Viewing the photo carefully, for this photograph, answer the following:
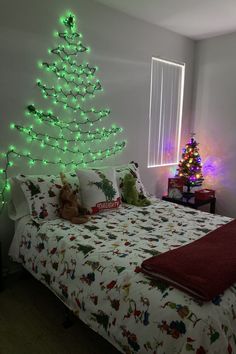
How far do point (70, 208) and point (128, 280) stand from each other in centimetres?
104

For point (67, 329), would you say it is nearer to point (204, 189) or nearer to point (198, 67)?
point (204, 189)

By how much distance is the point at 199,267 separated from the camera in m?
1.51

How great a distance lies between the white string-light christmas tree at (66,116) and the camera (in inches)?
102

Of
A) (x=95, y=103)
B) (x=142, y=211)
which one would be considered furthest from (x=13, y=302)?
(x=95, y=103)

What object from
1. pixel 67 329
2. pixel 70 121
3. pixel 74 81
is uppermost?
pixel 74 81

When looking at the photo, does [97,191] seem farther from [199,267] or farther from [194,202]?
[194,202]

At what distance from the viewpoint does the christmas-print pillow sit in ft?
8.47

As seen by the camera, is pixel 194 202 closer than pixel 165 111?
Yes

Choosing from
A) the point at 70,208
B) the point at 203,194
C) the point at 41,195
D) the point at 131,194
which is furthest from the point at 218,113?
the point at 41,195

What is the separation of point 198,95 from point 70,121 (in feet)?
7.12

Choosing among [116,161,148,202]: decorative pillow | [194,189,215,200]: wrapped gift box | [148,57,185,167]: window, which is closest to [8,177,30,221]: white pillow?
[116,161,148,202]: decorative pillow

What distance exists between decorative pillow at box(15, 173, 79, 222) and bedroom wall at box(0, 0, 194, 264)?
0.22m

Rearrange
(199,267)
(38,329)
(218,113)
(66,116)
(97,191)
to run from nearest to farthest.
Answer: (199,267) → (38,329) → (97,191) → (66,116) → (218,113)

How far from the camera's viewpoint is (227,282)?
56.1 inches
